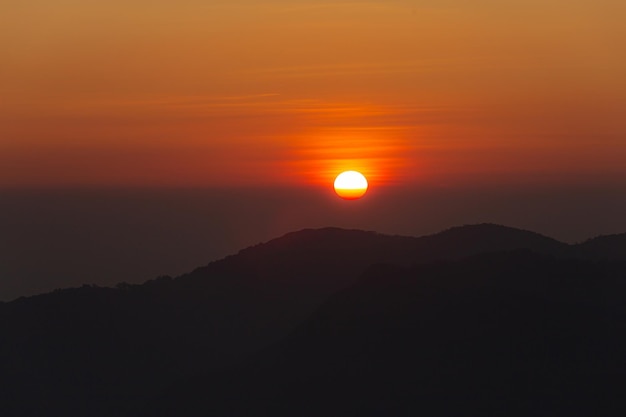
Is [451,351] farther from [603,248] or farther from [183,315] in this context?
[603,248]

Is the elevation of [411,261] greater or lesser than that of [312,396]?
greater

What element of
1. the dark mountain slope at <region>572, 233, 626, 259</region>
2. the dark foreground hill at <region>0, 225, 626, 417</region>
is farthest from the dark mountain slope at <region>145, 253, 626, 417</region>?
the dark mountain slope at <region>572, 233, 626, 259</region>

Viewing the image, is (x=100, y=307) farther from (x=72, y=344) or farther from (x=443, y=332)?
(x=443, y=332)

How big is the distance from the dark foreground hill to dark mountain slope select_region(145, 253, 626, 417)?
7438mm

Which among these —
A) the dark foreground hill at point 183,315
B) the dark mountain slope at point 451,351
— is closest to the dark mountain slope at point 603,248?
the dark foreground hill at point 183,315

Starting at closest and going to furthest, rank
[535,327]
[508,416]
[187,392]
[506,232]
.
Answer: [508,416]
[535,327]
[187,392]
[506,232]

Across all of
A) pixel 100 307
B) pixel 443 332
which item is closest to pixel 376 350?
pixel 443 332

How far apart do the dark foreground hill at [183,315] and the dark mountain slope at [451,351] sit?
24.4ft

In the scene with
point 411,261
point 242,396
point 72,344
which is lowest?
point 242,396

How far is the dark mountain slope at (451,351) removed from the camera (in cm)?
3572

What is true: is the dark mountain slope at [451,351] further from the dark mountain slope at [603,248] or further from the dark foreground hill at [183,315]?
the dark mountain slope at [603,248]

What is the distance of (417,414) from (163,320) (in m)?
24.7

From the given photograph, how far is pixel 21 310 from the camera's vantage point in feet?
189

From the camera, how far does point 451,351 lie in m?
38.6
